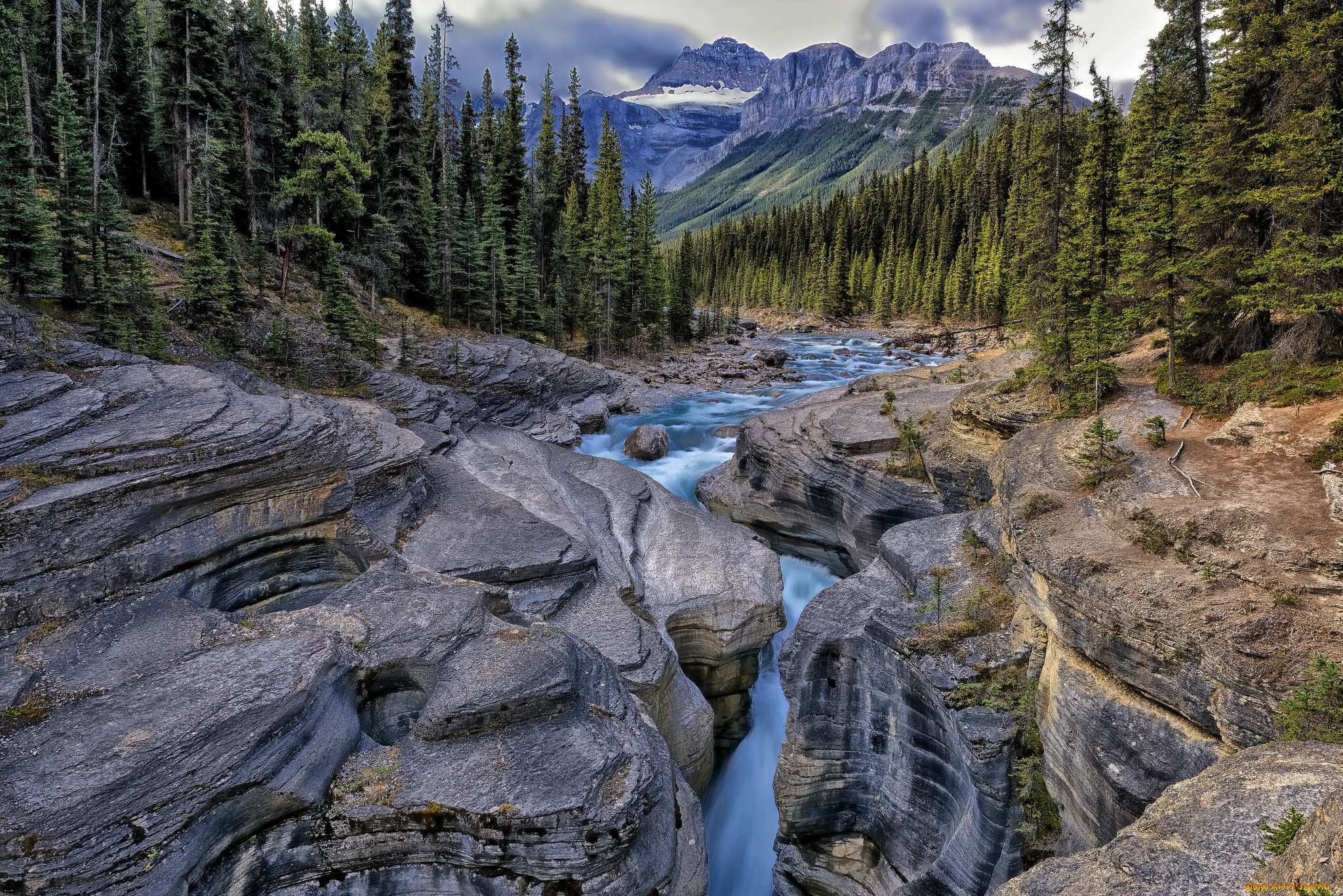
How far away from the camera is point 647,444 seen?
27.5 meters

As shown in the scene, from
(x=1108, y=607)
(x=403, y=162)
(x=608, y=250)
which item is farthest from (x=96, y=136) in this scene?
(x=1108, y=607)

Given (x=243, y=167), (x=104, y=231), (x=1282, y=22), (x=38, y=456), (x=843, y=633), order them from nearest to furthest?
(x=38, y=456), (x=843, y=633), (x=1282, y=22), (x=104, y=231), (x=243, y=167)

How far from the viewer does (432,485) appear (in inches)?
648

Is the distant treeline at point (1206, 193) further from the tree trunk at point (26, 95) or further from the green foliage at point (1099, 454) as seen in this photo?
the tree trunk at point (26, 95)

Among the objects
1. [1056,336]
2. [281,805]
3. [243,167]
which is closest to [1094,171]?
[1056,336]

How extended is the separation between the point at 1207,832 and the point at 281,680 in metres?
9.69

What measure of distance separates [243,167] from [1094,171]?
37.6 metres

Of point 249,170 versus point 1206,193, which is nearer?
point 1206,193

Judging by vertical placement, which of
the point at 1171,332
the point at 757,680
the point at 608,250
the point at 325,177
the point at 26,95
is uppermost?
the point at 26,95

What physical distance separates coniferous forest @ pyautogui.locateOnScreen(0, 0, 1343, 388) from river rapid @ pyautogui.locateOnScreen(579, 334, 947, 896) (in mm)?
10863

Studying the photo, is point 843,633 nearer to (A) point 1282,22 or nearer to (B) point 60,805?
(B) point 60,805


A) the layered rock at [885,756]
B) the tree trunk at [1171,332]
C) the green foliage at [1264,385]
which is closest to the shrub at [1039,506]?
the layered rock at [885,756]

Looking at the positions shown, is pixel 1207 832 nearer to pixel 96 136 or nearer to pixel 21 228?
pixel 21 228

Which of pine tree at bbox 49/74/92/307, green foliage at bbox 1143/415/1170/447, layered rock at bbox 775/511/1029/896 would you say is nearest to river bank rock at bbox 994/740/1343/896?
layered rock at bbox 775/511/1029/896
